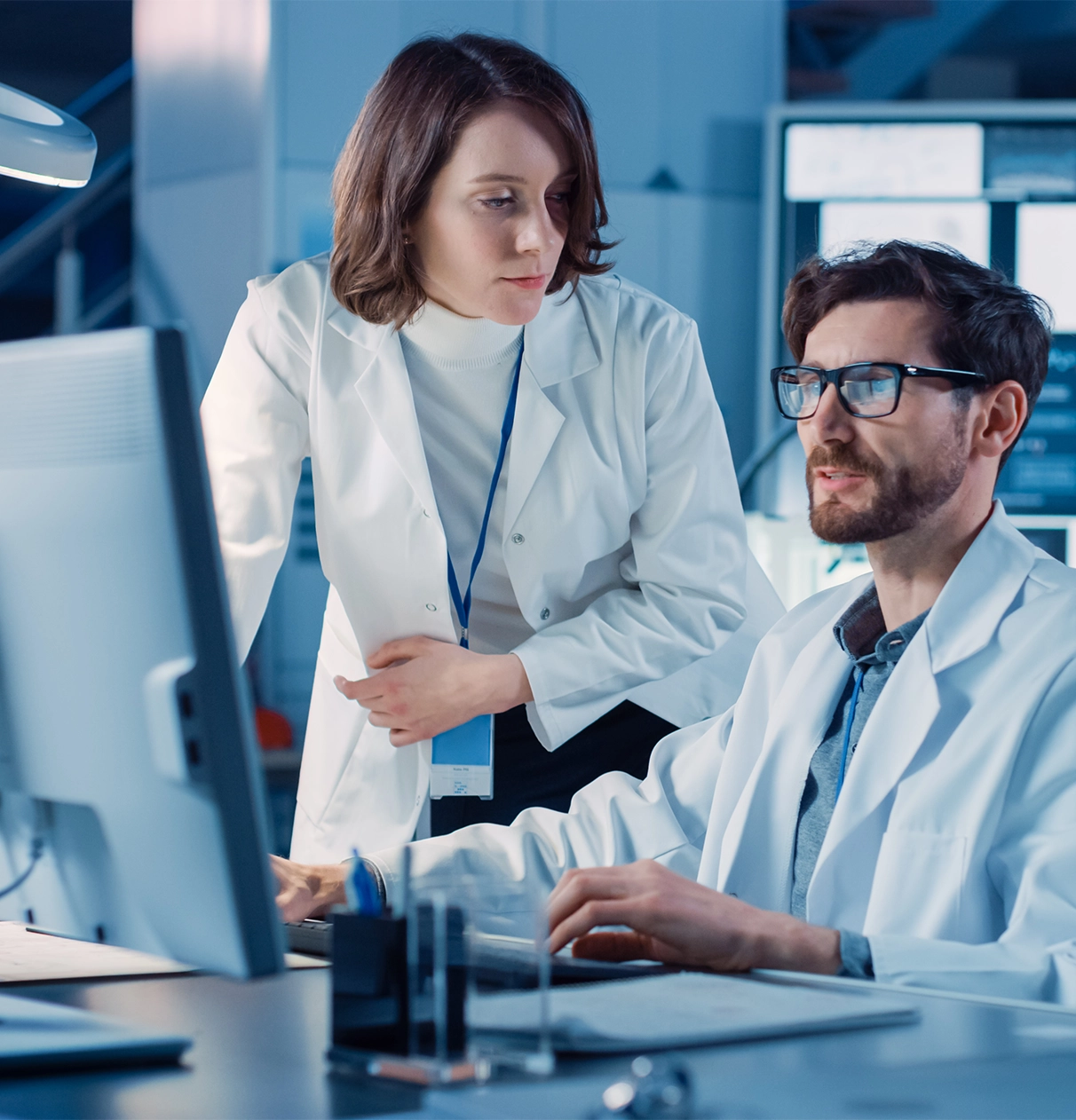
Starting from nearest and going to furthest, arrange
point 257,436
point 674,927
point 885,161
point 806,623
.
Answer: point 674,927
point 806,623
point 257,436
point 885,161

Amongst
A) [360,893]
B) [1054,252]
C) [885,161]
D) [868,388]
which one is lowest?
[360,893]

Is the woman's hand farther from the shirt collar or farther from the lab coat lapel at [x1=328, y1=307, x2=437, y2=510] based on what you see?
the shirt collar

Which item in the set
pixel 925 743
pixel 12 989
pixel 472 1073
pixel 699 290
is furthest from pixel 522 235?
pixel 699 290

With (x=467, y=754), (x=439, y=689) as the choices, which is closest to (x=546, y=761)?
(x=467, y=754)

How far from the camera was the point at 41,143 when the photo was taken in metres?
1.28

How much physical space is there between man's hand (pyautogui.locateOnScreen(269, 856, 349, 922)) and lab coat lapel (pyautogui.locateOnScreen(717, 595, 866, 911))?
0.38 metres

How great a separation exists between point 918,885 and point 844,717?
0.87 ft

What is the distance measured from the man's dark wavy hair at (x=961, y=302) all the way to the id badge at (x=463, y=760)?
0.64 metres

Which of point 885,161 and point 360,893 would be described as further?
point 885,161

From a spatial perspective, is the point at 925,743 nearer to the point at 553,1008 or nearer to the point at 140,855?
the point at 553,1008

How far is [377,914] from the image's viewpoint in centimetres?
78

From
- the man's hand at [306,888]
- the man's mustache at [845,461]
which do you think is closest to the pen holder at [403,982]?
the man's hand at [306,888]

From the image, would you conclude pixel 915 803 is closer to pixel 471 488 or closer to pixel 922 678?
pixel 922 678

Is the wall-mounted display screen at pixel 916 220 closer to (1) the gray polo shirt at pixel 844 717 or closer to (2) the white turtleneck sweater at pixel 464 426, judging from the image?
(2) the white turtleneck sweater at pixel 464 426
